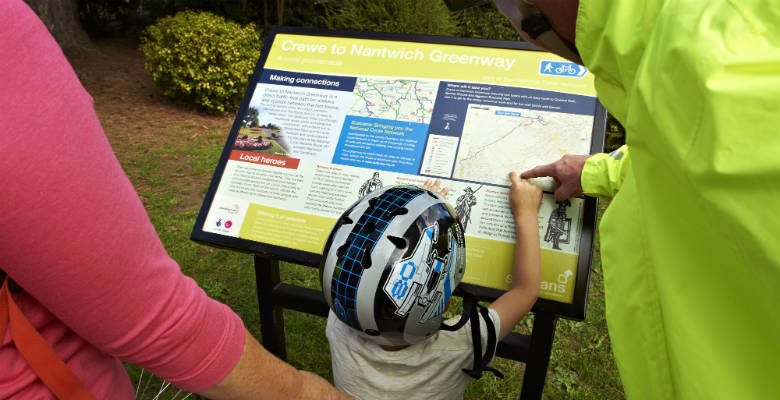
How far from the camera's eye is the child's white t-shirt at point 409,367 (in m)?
1.78

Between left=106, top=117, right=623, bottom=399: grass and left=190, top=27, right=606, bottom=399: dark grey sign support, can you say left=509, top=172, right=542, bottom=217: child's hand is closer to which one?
left=190, top=27, right=606, bottom=399: dark grey sign support

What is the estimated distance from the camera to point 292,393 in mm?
1267

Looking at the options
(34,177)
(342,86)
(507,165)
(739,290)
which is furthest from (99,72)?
(739,290)

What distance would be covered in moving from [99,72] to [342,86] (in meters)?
8.34

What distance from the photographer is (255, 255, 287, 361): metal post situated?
2.94 m

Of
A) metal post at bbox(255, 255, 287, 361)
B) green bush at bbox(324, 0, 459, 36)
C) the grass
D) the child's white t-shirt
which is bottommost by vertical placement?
the grass

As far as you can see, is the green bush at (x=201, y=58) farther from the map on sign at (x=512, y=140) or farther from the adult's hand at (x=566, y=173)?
the adult's hand at (x=566, y=173)

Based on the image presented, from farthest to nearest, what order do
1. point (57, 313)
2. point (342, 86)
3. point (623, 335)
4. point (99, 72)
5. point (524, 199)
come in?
1. point (99, 72)
2. point (342, 86)
3. point (524, 199)
4. point (623, 335)
5. point (57, 313)

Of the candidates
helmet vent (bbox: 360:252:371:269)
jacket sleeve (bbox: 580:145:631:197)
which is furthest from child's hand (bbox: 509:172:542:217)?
helmet vent (bbox: 360:252:371:269)

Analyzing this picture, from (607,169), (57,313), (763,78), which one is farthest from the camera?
(607,169)

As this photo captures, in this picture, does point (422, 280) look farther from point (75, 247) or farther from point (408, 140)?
point (75, 247)

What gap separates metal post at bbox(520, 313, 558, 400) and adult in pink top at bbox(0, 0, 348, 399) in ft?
5.16

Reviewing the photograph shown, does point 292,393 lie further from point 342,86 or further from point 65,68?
point 342,86

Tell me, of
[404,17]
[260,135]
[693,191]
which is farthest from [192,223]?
[693,191]
